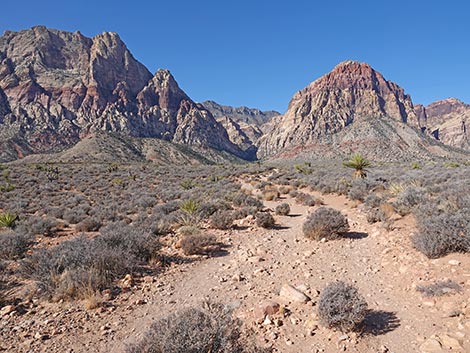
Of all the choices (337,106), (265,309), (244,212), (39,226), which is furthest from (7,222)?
(337,106)

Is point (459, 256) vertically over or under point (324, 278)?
over

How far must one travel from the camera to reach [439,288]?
15.4 feet

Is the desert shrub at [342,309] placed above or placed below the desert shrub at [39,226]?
above

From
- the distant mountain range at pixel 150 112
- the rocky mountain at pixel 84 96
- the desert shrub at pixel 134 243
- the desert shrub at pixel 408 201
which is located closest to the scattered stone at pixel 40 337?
the desert shrub at pixel 134 243

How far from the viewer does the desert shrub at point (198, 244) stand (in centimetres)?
773

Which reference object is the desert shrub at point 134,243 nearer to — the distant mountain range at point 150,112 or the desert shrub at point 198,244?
the desert shrub at point 198,244

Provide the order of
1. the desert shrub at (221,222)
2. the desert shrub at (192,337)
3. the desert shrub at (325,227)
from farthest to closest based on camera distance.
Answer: the desert shrub at (221,222)
the desert shrub at (325,227)
the desert shrub at (192,337)

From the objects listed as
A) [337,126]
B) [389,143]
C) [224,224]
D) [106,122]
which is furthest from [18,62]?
[224,224]

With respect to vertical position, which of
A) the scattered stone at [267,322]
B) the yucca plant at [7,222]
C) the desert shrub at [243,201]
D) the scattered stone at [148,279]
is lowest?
the yucca plant at [7,222]

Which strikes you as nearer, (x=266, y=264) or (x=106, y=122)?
(x=266, y=264)

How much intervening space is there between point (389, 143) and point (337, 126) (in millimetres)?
43140

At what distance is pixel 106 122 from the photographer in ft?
447

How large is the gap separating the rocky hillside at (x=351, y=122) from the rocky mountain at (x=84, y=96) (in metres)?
42.9

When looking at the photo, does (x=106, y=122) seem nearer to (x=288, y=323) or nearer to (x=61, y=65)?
(x=61, y=65)
